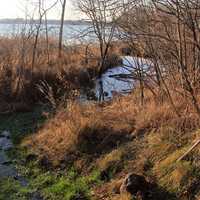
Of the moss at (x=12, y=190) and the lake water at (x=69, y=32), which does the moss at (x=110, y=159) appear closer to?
the moss at (x=12, y=190)

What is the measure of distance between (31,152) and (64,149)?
0.97 meters

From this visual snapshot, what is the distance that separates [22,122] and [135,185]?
276 inches

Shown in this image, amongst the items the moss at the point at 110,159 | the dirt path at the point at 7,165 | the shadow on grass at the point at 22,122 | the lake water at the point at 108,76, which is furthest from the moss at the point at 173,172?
the lake water at the point at 108,76

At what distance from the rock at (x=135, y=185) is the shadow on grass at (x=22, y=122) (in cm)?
504

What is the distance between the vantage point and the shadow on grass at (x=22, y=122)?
1205cm

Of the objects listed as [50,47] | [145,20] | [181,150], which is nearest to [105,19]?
[145,20]

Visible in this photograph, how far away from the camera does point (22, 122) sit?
13258 mm

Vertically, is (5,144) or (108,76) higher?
(108,76)

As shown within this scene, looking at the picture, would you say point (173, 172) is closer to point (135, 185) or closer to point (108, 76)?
point (135, 185)

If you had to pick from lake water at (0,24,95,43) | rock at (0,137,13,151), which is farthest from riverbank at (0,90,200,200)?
lake water at (0,24,95,43)

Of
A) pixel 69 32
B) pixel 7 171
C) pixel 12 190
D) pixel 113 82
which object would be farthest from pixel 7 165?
pixel 69 32

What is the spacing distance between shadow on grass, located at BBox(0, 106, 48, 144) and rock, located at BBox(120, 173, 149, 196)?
16.5 ft

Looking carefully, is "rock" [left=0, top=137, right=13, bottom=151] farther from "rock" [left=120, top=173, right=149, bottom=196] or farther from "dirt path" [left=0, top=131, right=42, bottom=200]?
"rock" [left=120, top=173, right=149, bottom=196]

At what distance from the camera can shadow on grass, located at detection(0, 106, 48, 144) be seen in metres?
12.0
